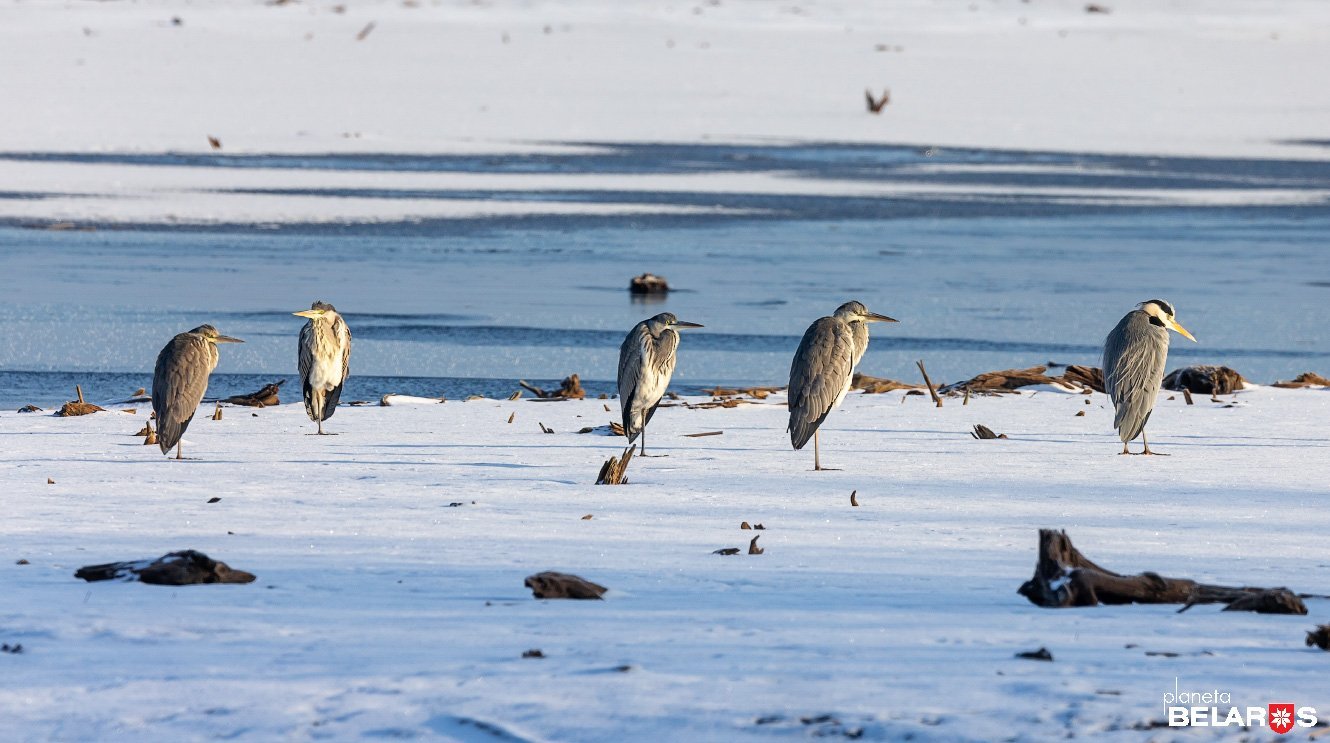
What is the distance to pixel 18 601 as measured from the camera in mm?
5105

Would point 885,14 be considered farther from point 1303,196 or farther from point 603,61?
point 1303,196

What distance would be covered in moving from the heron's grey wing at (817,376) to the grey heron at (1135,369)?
1308 mm

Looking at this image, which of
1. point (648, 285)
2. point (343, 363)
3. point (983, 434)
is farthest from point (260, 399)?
point (648, 285)

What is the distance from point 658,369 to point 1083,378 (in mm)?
3539

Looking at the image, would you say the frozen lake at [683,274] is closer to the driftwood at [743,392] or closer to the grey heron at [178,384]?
the driftwood at [743,392]

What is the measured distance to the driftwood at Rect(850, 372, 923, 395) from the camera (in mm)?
11227

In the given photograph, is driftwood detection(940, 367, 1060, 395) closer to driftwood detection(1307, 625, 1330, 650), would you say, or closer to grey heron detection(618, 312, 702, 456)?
grey heron detection(618, 312, 702, 456)

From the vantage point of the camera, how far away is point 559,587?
5.17m

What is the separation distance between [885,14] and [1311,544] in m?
46.7

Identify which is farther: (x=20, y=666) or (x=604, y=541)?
(x=604, y=541)

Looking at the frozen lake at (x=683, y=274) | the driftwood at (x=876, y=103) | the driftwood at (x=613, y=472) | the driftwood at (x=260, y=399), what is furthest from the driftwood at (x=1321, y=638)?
the driftwood at (x=876, y=103)

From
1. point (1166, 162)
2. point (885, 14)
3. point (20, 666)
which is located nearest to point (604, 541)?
point (20, 666)

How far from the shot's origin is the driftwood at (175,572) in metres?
5.26

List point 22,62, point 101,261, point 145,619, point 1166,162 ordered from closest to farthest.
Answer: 1. point 145,619
2. point 101,261
3. point 1166,162
4. point 22,62
